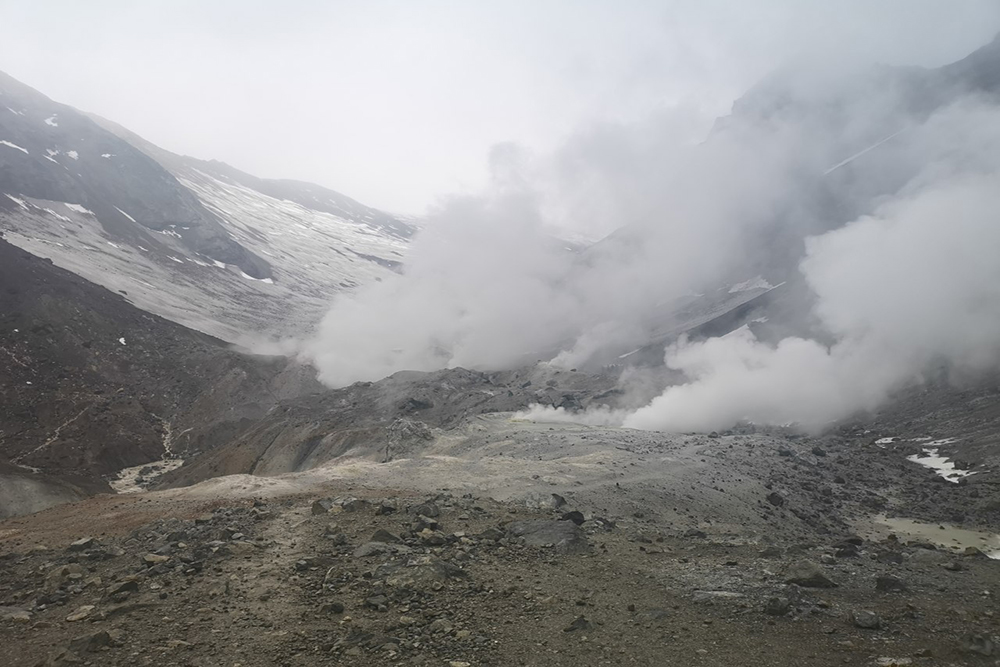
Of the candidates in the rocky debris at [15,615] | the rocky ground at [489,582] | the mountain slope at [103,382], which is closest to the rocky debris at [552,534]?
the rocky ground at [489,582]

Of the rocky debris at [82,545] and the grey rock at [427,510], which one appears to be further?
the grey rock at [427,510]

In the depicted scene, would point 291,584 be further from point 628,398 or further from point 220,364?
point 220,364

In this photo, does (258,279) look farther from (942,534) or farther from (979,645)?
(979,645)

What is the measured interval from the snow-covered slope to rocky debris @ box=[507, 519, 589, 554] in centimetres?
6021

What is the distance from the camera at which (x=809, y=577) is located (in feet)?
29.6

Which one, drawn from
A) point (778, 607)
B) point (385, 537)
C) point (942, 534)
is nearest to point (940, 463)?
point (942, 534)

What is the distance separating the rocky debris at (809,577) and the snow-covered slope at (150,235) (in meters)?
64.8

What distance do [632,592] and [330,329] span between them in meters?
61.8

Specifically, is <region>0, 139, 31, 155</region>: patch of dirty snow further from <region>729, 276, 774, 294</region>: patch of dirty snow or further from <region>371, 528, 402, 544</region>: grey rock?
<region>371, 528, 402, 544</region>: grey rock

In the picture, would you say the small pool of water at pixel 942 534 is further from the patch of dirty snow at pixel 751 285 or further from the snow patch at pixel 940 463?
the patch of dirty snow at pixel 751 285

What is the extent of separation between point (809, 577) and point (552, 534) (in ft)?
14.8

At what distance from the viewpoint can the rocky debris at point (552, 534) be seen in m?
10.8

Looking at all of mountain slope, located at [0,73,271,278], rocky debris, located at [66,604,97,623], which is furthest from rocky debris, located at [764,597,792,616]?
mountain slope, located at [0,73,271,278]

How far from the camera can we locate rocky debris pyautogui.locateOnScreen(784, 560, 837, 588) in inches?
353
